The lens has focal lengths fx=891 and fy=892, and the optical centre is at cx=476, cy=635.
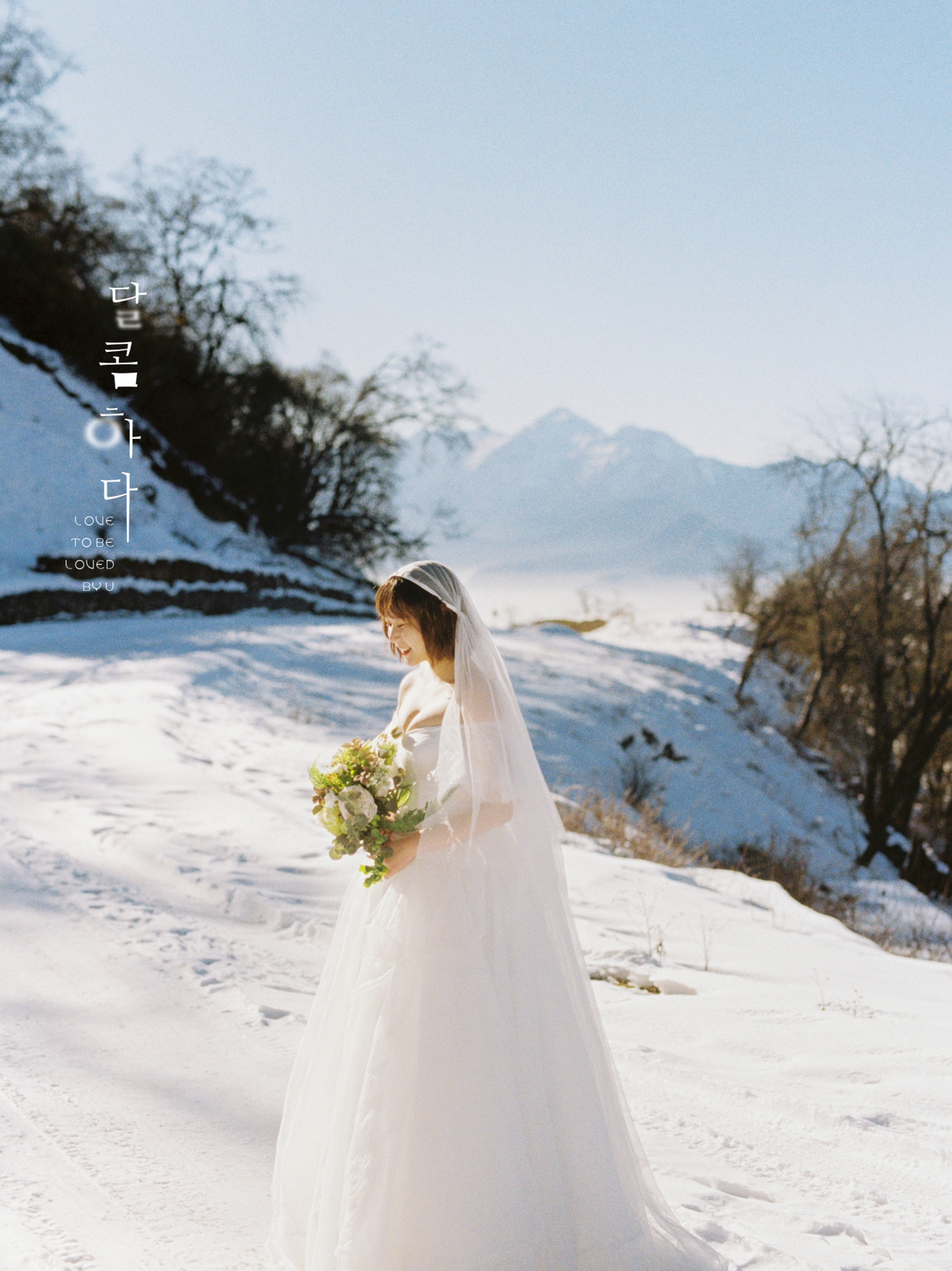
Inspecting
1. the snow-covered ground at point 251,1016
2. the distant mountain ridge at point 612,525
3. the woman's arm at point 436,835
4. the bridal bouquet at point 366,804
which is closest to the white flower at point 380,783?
the bridal bouquet at point 366,804

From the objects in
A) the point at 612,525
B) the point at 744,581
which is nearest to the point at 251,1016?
the point at 744,581

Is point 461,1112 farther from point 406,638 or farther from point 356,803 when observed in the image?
point 406,638

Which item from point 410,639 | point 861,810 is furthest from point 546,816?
point 861,810

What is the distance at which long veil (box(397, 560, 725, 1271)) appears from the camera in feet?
7.68

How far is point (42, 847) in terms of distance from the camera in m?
5.40

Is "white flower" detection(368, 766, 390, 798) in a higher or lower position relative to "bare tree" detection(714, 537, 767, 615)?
lower

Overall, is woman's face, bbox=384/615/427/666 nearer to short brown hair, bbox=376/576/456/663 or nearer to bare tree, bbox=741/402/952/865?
short brown hair, bbox=376/576/456/663

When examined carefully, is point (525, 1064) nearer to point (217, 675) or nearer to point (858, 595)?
point (217, 675)

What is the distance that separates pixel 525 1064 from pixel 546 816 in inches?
25.4

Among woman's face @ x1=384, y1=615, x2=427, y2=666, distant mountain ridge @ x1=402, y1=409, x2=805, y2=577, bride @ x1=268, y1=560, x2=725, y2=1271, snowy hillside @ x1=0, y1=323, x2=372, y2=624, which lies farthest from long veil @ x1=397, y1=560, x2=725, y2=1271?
distant mountain ridge @ x1=402, y1=409, x2=805, y2=577

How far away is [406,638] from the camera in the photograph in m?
2.61

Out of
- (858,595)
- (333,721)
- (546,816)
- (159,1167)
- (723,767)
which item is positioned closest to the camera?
(546,816)

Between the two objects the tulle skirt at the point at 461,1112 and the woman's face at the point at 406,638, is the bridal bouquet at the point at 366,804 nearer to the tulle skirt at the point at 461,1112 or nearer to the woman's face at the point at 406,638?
the tulle skirt at the point at 461,1112

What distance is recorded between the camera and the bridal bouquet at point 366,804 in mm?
2299
